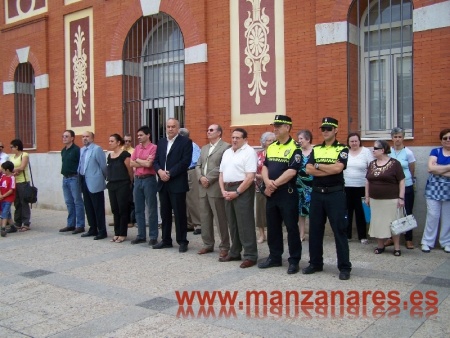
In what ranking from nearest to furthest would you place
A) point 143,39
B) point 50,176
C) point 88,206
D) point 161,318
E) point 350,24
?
point 161,318 < point 350,24 < point 88,206 < point 143,39 < point 50,176

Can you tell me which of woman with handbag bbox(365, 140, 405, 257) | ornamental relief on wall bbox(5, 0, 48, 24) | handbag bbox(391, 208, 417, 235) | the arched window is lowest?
handbag bbox(391, 208, 417, 235)

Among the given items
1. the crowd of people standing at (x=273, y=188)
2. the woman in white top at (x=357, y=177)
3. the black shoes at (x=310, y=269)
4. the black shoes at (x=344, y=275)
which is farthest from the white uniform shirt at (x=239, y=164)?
the woman in white top at (x=357, y=177)

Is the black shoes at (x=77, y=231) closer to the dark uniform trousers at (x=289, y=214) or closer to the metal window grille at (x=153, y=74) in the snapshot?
the metal window grille at (x=153, y=74)

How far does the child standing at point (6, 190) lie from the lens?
32.9 feet

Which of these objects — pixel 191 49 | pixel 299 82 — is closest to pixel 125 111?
pixel 191 49

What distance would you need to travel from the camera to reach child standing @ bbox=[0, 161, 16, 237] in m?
10.0

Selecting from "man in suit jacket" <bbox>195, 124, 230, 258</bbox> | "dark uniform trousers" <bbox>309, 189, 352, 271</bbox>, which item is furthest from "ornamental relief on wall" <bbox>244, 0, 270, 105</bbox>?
"dark uniform trousers" <bbox>309, 189, 352, 271</bbox>

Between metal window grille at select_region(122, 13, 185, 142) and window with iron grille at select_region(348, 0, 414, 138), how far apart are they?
13.7 ft

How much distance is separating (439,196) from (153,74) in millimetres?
7475

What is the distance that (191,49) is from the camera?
1087cm

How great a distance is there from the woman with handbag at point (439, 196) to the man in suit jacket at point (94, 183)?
554 centimetres

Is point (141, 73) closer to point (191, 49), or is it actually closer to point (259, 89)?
point (191, 49)

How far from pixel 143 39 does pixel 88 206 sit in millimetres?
4769

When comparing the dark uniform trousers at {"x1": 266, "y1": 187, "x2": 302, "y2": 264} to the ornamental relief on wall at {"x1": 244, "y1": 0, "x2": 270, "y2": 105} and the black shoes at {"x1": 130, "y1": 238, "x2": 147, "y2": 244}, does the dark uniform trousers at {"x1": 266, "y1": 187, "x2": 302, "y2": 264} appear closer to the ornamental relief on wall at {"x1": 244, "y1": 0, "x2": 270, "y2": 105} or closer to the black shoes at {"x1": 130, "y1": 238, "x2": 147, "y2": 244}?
the black shoes at {"x1": 130, "y1": 238, "x2": 147, "y2": 244}
